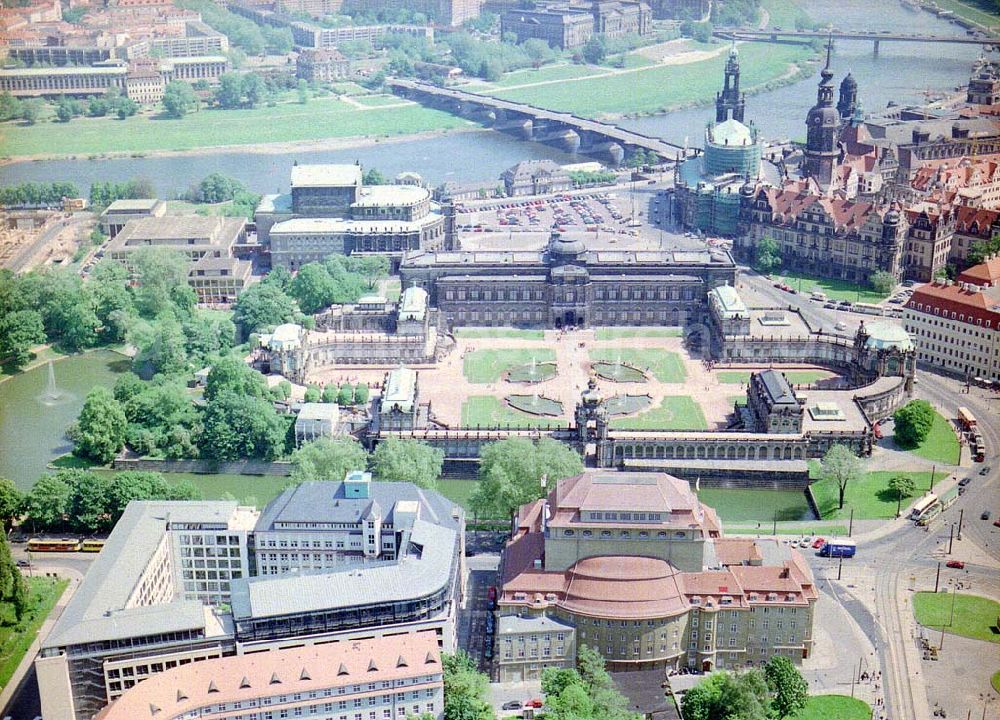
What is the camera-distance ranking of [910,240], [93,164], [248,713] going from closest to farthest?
[248,713] < [910,240] < [93,164]

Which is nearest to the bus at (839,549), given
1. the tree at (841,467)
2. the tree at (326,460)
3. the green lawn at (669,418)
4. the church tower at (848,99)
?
the tree at (841,467)

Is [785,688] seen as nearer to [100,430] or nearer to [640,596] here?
[640,596]

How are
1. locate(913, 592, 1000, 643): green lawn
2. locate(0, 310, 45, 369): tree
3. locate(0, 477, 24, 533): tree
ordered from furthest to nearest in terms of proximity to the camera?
locate(0, 310, 45, 369): tree
locate(0, 477, 24, 533): tree
locate(913, 592, 1000, 643): green lawn

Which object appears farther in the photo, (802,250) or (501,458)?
(802,250)

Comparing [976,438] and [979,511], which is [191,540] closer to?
[979,511]

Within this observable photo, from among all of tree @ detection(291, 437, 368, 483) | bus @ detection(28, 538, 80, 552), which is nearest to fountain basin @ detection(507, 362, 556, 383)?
tree @ detection(291, 437, 368, 483)

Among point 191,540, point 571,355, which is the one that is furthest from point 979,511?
point 191,540

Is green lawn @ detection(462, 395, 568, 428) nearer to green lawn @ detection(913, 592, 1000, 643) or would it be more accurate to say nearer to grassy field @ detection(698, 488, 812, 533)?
grassy field @ detection(698, 488, 812, 533)
